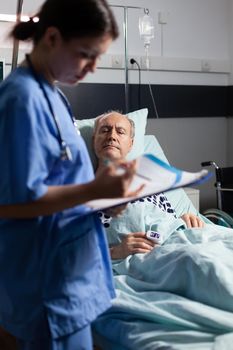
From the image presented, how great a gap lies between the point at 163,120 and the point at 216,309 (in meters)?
2.40

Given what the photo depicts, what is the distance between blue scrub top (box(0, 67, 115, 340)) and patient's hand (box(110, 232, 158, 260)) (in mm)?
634

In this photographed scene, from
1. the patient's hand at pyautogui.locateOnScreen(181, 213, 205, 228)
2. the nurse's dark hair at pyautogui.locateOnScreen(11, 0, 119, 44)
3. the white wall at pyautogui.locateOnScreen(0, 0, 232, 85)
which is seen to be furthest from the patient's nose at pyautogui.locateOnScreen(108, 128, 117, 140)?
the white wall at pyautogui.locateOnScreen(0, 0, 232, 85)

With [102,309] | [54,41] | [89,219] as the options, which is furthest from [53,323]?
[54,41]

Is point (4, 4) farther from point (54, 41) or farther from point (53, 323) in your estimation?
point (53, 323)

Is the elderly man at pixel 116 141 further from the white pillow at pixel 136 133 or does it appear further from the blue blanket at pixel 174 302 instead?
the blue blanket at pixel 174 302

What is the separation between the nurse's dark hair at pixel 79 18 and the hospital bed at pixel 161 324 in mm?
799

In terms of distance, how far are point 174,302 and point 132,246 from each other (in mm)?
426

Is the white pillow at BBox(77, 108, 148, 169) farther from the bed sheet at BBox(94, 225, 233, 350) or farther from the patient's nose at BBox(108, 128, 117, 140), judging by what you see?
the bed sheet at BBox(94, 225, 233, 350)

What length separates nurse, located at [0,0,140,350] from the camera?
3.14 feet

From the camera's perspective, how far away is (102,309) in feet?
3.76

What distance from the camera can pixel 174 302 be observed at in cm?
137

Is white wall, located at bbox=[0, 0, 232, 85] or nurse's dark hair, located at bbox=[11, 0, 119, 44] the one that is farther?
white wall, located at bbox=[0, 0, 232, 85]

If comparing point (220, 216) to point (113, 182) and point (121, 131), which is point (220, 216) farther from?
point (113, 182)

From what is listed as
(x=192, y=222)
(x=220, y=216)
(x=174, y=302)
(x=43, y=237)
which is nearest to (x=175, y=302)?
(x=174, y=302)
